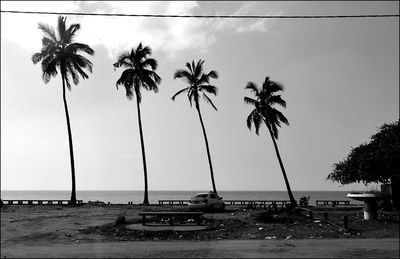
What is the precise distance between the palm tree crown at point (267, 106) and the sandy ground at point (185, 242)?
80.7 ft

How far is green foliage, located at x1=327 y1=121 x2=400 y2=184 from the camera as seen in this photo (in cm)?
3141

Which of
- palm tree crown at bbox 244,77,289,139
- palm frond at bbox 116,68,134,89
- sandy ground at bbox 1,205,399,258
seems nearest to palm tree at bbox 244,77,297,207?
palm tree crown at bbox 244,77,289,139

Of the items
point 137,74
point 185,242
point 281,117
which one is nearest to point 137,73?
point 137,74

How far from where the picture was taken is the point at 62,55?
4141 cm

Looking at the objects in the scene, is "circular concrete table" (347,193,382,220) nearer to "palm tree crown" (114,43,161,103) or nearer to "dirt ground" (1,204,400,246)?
"dirt ground" (1,204,400,246)

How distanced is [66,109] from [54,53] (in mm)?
5546

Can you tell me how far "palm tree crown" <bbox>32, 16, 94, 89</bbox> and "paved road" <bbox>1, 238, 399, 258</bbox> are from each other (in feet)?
95.9

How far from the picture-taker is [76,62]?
4172cm

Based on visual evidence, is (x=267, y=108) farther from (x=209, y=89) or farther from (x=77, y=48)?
(x=77, y=48)

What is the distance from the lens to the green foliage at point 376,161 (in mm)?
31409

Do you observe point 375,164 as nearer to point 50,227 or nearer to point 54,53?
point 50,227

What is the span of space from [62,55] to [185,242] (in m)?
30.9

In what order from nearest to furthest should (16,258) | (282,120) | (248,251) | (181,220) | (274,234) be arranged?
(16,258) → (248,251) → (274,234) → (181,220) → (282,120)

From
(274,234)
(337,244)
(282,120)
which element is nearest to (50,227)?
(274,234)
